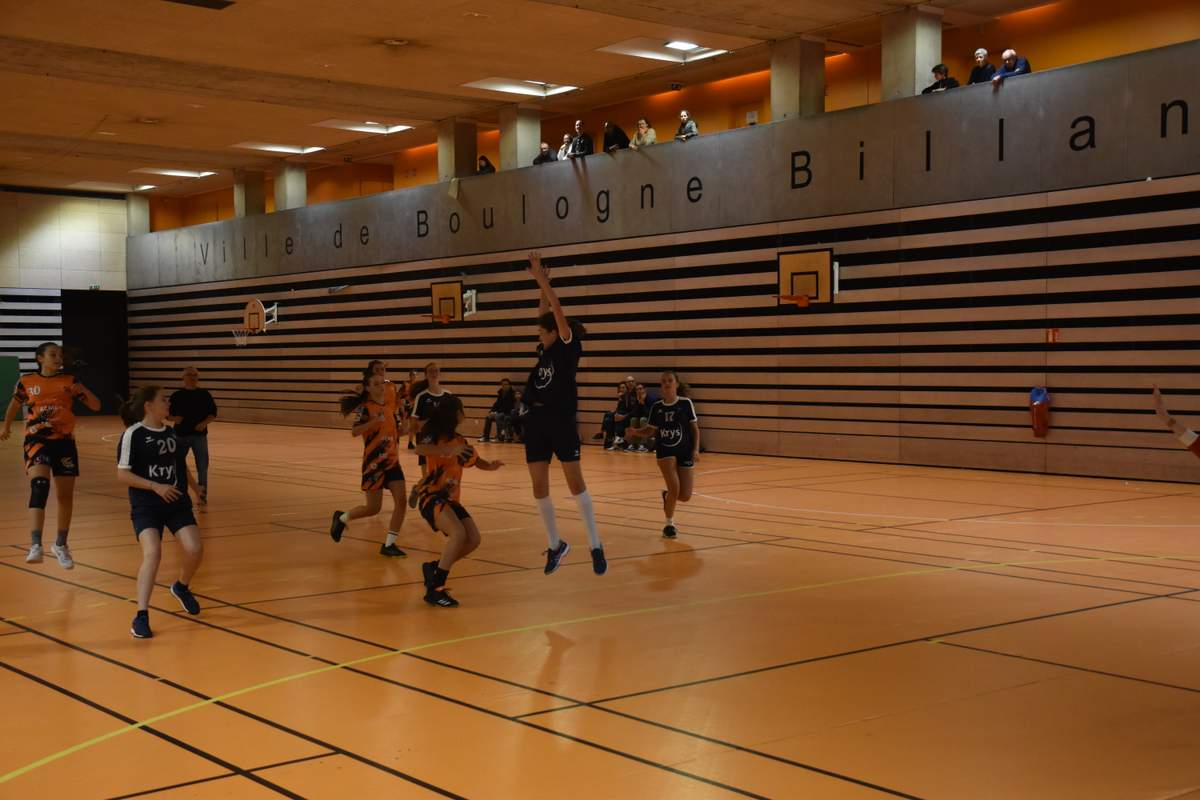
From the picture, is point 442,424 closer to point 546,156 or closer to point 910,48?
point 910,48

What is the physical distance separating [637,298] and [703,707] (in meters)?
19.4

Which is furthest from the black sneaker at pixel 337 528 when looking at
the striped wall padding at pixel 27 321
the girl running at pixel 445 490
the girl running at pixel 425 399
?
the striped wall padding at pixel 27 321

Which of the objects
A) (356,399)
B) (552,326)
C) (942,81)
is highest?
(942,81)

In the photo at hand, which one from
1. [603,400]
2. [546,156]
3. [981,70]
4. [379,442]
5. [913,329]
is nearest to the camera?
[379,442]

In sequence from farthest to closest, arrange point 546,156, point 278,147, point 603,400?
point 278,147 → point 546,156 → point 603,400

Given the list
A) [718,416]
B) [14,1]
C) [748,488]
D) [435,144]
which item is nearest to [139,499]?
[748,488]

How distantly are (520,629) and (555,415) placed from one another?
198cm

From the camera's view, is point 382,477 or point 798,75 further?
point 798,75

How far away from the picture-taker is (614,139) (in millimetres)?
24875

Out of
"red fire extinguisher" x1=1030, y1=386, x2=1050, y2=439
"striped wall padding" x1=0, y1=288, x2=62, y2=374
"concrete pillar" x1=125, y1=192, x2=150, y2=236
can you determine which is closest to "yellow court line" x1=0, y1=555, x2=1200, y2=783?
"red fire extinguisher" x1=1030, y1=386, x2=1050, y2=439

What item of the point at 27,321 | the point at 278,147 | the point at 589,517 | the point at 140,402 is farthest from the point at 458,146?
the point at 140,402

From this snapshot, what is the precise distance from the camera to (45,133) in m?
30.1

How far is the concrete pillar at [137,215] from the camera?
133 feet

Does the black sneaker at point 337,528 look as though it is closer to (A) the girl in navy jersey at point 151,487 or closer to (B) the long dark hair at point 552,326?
(A) the girl in navy jersey at point 151,487
